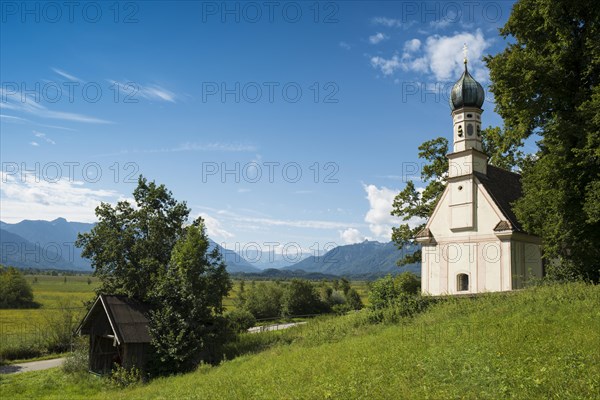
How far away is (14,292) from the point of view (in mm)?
66875

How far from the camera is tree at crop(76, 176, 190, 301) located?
27188 millimetres

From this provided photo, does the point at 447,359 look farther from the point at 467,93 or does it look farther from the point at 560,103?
the point at 467,93

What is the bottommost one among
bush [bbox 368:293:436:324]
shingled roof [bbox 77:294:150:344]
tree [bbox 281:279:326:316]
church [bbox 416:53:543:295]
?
tree [bbox 281:279:326:316]

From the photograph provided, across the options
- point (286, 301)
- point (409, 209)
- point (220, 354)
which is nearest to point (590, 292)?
point (220, 354)

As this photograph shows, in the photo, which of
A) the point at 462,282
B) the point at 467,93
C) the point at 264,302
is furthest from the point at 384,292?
the point at 264,302

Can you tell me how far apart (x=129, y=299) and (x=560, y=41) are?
25.6 meters

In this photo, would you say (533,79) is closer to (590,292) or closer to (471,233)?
Answer: (590,292)

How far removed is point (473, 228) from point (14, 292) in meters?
65.6

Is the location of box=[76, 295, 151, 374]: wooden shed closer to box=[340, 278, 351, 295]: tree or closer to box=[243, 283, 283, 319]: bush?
box=[243, 283, 283, 319]: bush

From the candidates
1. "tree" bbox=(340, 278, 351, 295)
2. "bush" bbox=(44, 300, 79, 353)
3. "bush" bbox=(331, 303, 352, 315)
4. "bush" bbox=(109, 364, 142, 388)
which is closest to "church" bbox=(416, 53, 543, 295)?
"bush" bbox=(331, 303, 352, 315)

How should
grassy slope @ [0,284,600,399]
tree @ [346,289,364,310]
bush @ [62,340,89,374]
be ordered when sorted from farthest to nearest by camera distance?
tree @ [346,289,364,310]
bush @ [62,340,89,374]
grassy slope @ [0,284,600,399]

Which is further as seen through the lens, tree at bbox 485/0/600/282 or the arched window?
the arched window

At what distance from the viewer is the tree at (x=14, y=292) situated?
66.3 meters

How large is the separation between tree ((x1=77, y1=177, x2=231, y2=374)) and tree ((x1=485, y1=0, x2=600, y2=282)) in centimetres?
1726
